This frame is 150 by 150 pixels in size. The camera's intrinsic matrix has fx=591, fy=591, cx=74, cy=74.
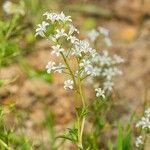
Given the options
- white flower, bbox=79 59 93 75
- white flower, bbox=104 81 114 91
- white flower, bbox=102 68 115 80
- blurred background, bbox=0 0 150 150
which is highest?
blurred background, bbox=0 0 150 150

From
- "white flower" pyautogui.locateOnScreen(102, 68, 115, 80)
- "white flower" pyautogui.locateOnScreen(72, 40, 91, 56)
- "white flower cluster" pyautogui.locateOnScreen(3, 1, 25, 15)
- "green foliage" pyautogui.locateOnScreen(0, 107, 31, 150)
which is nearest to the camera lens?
"white flower" pyautogui.locateOnScreen(72, 40, 91, 56)

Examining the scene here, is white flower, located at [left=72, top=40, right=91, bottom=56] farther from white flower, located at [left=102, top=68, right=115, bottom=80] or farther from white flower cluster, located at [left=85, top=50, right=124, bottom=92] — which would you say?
white flower, located at [left=102, top=68, right=115, bottom=80]

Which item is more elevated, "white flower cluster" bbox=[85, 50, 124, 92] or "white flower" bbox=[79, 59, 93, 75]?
"white flower cluster" bbox=[85, 50, 124, 92]

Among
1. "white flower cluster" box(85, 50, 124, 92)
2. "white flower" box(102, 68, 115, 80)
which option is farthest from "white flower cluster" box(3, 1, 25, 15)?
"white flower" box(102, 68, 115, 80)

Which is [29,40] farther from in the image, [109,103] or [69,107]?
[109,103]

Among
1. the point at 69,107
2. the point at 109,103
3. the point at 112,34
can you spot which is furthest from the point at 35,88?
the point at 112,34

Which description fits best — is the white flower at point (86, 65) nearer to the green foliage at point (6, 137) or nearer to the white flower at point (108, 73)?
the green foliage at point (6, 137)

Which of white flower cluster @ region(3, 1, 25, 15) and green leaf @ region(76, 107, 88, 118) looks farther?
white flower cluster @ region(3, 1, 25, 15)

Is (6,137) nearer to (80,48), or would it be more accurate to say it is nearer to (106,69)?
(80,48)

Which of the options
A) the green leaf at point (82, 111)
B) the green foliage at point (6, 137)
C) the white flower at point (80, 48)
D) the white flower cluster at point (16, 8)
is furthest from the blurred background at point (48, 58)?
the white flower at point (80, 48)
